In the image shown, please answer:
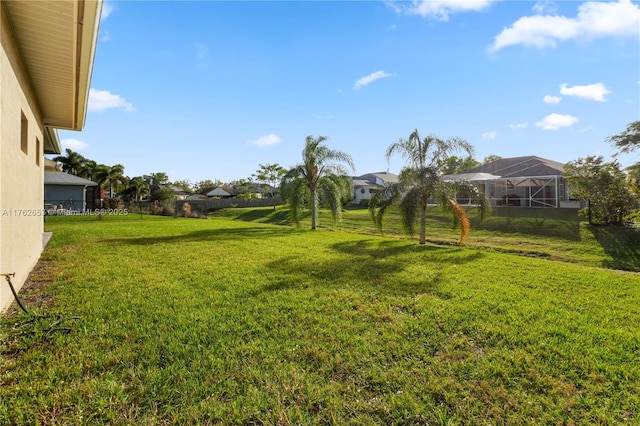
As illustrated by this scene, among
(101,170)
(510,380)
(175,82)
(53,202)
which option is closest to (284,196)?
(175,82)

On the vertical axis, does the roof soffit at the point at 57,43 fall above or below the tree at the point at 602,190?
above

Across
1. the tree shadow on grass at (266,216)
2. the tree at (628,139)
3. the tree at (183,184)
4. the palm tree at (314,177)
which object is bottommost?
the tree shadow on grass at (266,216)

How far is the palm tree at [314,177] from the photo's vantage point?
58.6ft

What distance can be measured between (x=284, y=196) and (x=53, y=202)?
21.7 meters

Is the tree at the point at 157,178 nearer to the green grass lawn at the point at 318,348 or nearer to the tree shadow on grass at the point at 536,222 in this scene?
the tree shadow on grass at the point at 536,222

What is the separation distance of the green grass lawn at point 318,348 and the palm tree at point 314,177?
11.1 metres

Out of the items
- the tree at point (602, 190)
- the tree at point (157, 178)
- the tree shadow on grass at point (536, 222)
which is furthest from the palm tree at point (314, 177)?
the tree at point (157, 178)

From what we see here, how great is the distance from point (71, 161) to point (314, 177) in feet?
154

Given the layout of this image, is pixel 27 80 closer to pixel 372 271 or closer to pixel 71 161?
pixel 372 271

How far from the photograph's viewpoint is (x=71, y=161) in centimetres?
4741

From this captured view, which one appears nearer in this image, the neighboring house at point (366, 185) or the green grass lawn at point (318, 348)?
the green grass lawn at point (318, 348)

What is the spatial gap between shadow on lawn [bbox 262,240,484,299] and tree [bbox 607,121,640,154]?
636 inches

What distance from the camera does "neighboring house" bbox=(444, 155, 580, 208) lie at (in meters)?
25.2

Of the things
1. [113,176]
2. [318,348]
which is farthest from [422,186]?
[113,176]
